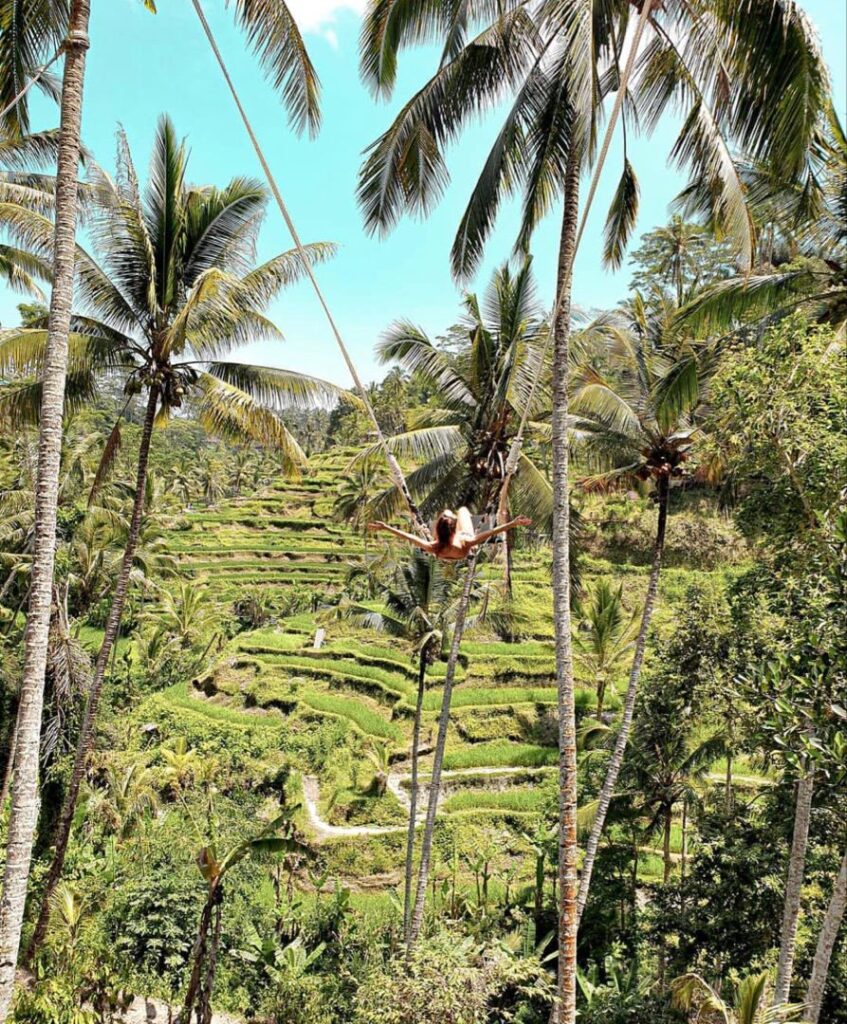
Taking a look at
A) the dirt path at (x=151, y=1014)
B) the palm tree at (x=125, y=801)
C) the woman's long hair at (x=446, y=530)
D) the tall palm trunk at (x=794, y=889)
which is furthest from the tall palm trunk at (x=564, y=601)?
the palm tree at (x=125, y=801)

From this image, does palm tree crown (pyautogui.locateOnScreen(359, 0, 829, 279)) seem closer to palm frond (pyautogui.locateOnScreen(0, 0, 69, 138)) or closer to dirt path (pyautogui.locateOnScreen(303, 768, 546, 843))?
palm frond (pyautogui.locateOnScreen(0, 0, 69, 138))

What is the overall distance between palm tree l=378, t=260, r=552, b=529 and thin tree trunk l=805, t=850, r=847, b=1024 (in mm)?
4041

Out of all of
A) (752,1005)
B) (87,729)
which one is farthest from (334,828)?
(752,1005)

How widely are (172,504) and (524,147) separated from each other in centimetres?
3318

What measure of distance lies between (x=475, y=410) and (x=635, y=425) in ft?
6.19

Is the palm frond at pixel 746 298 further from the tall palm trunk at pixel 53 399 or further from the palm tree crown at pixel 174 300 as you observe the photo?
the tall palm trunk at pixel 53 399

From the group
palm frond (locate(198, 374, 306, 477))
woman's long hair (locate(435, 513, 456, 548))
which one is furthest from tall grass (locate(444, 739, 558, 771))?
woman's long hair (locate(435, 513, 456, 548))

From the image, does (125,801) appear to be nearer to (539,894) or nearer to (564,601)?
(539,894)

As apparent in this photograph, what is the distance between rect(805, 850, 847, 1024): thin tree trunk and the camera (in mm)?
4918

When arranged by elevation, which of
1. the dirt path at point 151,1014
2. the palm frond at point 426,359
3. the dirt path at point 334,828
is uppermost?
the palm frond at point 426,359

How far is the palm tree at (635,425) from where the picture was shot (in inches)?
274

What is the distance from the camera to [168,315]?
6.59m

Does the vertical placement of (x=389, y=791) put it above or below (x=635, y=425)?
below

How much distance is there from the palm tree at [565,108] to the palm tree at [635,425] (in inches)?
87.3
